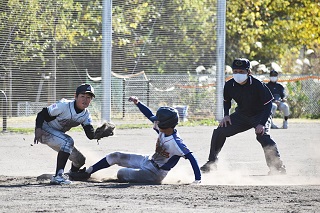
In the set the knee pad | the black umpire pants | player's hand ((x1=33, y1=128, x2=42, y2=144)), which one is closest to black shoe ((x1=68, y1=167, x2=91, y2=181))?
the knee pad

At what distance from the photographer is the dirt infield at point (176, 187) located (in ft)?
25.0

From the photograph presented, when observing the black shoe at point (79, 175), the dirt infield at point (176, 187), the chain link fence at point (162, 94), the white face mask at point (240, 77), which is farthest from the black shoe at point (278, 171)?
the chain link fence at point (162, 94)

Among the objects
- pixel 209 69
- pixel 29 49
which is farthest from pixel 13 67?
pixel 209 69

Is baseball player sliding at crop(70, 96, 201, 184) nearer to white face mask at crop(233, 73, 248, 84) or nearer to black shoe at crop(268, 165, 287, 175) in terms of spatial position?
white face mask at crop(233, 73, 248, 84)

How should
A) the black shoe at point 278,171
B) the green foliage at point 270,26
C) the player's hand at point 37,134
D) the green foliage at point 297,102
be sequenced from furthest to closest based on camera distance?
1. the green foliage at point 270,26
2. the green foliage at point 297,102
3. the black shoe at point 278,171
4. the player's hand at point 37,134

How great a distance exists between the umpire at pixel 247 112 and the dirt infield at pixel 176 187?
0.31m

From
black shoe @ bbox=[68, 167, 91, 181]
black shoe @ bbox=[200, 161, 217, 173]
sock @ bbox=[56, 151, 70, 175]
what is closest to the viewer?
sock @ bbox=[56, 151, 70, 175]

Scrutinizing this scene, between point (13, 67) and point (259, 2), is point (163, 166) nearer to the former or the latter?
point (13, 67)

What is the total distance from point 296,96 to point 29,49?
11.8m

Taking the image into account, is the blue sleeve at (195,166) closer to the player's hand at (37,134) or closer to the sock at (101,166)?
the sock at (101,166)

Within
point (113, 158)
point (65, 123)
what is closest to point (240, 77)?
point (113, 158)

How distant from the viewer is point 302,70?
3834 centimetres

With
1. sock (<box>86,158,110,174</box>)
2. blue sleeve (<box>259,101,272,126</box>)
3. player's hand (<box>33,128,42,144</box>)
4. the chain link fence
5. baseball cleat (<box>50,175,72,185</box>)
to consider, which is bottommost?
the chain link fence

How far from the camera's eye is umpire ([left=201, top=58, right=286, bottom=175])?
11.1m
